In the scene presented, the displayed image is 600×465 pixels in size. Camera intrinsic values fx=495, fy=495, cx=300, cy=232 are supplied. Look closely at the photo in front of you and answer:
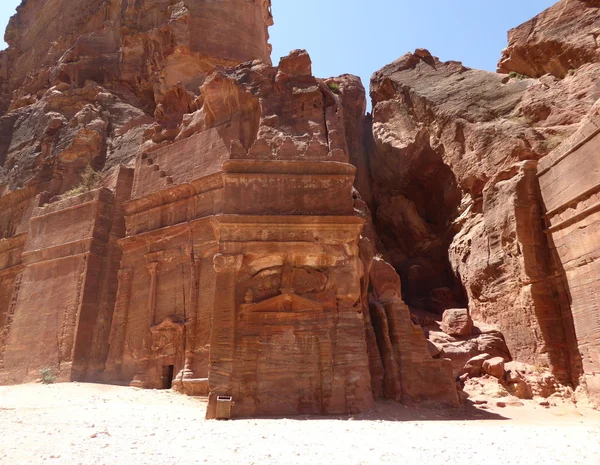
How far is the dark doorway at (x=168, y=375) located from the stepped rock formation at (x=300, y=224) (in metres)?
0.18

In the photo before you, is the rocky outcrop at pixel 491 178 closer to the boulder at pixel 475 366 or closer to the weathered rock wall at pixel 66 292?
the boulder at pixel 475 366

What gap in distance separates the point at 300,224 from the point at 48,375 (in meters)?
11.6

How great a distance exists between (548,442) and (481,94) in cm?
1563

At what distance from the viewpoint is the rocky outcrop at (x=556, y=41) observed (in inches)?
685

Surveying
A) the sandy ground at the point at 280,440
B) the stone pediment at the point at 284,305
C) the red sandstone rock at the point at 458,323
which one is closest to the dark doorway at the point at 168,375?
the sandy ground at the point at 280,440

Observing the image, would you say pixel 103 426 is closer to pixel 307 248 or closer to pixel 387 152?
pixel 307 248

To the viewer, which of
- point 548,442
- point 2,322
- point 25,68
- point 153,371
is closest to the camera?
point 548,442

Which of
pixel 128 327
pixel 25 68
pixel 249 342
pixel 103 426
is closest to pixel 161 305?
pixel 128 327

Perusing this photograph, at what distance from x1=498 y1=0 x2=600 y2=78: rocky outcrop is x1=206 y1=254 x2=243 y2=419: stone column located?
14.4 meters

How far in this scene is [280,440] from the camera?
665 cm

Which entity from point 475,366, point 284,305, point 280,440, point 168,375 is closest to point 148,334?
point 168,375

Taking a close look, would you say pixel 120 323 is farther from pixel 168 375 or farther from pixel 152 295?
pixel 168 375

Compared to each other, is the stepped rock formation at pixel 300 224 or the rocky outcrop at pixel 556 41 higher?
the rocky outcrop at pixel 556 41

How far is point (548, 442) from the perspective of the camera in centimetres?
663
